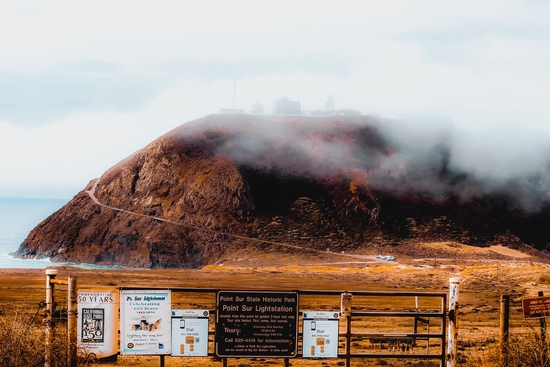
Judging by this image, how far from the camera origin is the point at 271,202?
12294cm

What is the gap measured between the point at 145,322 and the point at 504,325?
26.4ft

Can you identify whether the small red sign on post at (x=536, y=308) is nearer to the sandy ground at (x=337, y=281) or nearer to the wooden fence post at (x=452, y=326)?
the wooden fence post at (x=452, y=326)

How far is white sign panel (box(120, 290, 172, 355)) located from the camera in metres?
13.2

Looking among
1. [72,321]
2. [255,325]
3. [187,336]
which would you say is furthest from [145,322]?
[255,325]

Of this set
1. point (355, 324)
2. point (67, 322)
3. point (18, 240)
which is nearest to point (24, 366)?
point (67, 322)

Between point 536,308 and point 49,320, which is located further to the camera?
point 536,308

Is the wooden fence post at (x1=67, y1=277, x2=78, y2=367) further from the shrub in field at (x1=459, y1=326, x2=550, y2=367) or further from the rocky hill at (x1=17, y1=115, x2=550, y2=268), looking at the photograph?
the rocky hill at (x1=17, y1=115, x2=550, y2=268)

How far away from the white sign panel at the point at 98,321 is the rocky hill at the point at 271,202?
91636 mm

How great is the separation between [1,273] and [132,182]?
55.5m

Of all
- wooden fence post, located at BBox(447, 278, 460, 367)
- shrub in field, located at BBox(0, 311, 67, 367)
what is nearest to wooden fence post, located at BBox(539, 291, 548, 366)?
wooden fence post, located at BBox(447, 278, 460, 367)

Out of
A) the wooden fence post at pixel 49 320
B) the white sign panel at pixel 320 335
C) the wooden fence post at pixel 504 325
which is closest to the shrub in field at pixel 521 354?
the wooden fence post at pixel 504 325

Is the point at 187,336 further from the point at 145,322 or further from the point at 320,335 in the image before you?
the point at 320,335

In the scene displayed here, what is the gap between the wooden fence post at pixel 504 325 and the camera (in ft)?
46.3

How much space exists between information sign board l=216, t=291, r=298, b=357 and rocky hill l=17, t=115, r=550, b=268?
91841 mm
